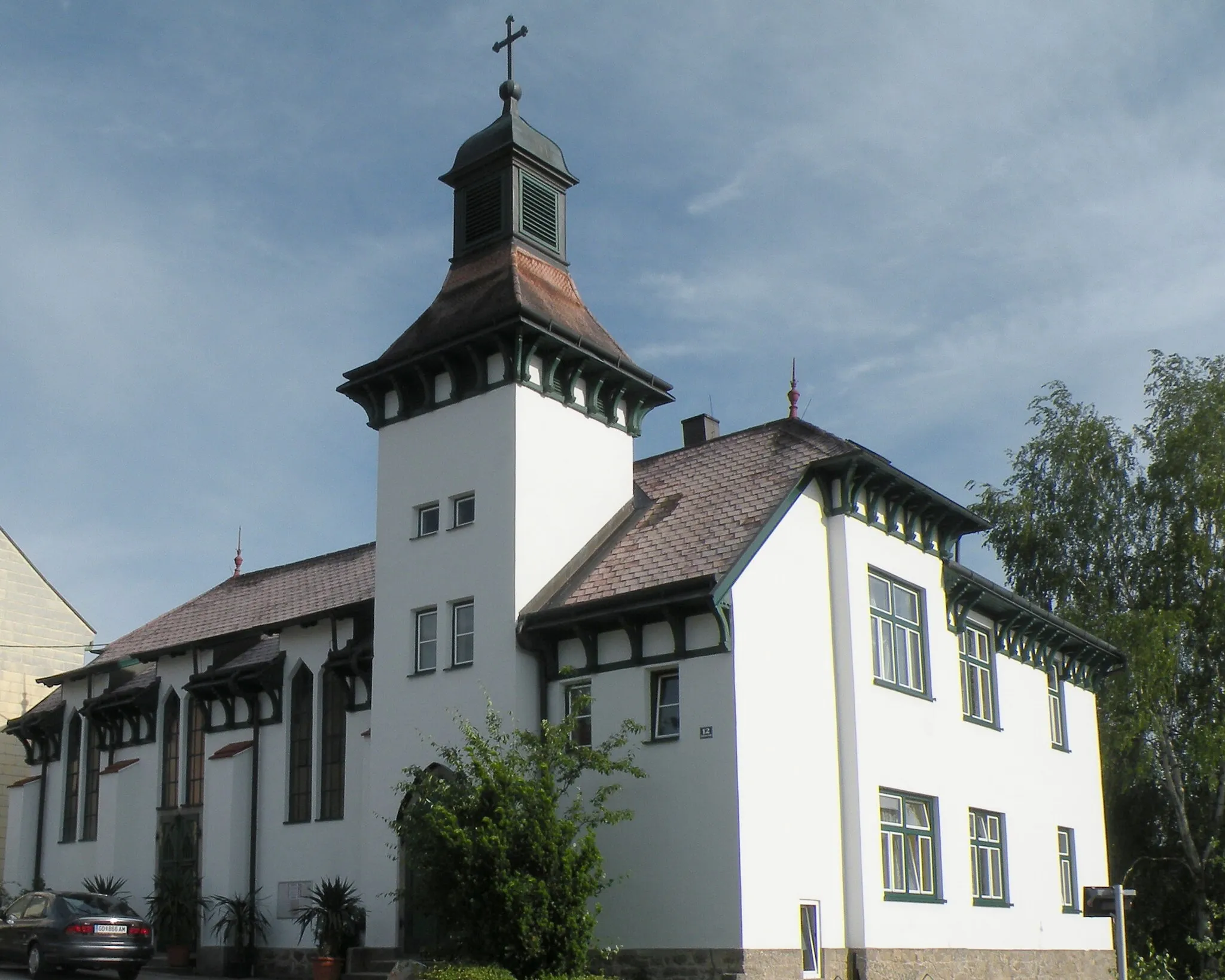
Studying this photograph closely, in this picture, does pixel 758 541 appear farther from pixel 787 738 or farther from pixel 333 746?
pixel 333 746

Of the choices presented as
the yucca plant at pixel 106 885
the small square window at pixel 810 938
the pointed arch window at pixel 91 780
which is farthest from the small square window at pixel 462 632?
the pointed arch window at pixel 91 780

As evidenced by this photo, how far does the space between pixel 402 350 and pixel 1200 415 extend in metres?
23.7

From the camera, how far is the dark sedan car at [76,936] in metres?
22.9

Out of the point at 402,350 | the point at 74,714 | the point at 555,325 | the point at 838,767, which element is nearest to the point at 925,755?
the point at 838,767

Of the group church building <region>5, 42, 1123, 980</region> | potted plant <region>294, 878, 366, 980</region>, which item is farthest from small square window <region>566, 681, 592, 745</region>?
potted plant <region>294, 878, 366, 980</region>

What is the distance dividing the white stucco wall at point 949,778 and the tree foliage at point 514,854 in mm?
4283

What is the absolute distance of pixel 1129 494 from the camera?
4094 centimetres

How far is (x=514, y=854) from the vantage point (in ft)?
63.0

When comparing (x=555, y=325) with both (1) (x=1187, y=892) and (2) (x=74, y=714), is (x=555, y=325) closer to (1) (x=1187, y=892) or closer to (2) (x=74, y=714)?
(2) (x=74, y=714)

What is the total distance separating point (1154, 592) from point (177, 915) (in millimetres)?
26436

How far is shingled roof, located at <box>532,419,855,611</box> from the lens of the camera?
72.0ft

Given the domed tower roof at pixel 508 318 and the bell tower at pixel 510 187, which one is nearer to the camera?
the domed tower roof at pixel 508 318

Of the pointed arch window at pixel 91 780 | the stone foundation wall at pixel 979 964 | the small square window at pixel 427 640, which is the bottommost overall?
the stone foundation wall at pixel 979 964

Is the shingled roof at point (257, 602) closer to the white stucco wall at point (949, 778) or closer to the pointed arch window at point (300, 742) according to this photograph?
the pointed arch window at point (300, 742)
